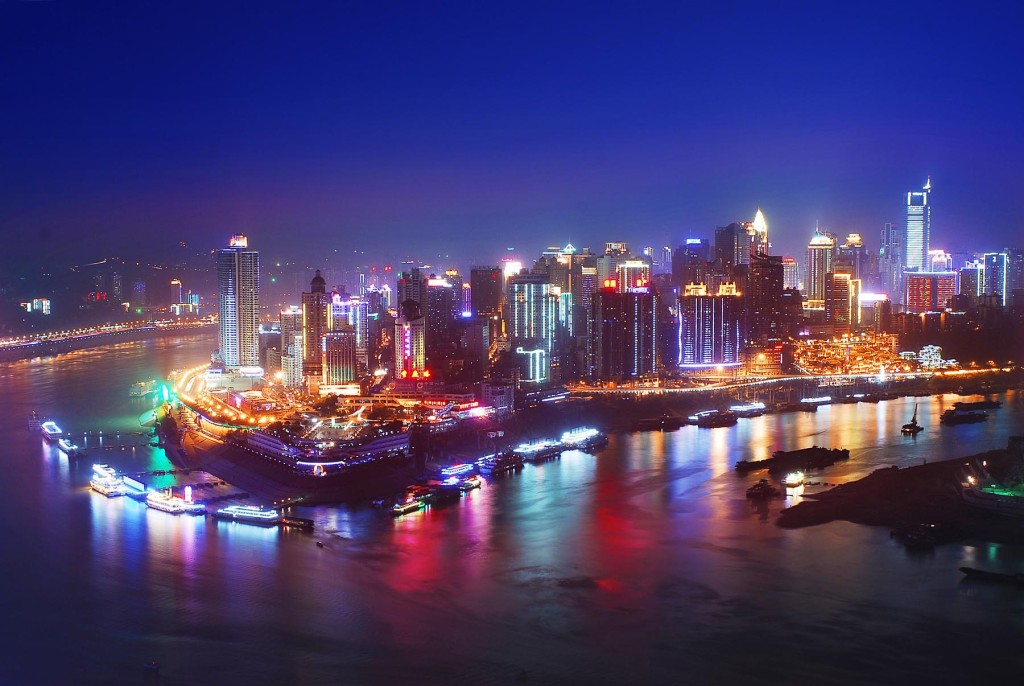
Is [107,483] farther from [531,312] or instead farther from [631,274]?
[631,274]

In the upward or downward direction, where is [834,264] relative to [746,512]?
upward

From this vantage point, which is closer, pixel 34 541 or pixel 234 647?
pixel 234 647

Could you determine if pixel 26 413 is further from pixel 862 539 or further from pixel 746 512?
pixel 862 539

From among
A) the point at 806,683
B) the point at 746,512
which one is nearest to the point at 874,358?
the point at 746,512

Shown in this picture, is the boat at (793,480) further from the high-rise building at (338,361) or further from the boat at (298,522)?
the high-rise building at (338,361)

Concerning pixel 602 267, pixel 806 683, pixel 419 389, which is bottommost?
pixel 806 683

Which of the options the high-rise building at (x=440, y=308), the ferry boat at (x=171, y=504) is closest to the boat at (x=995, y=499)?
the ferry boat at (x=171, y=504)
